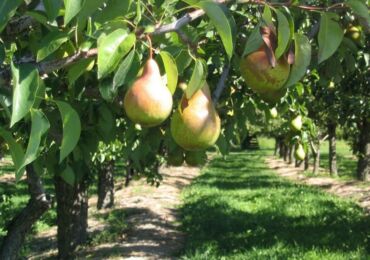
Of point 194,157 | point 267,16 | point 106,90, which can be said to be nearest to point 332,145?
point 194,157

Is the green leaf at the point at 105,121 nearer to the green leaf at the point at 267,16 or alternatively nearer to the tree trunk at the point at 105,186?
the green leaf at the point at 267,16

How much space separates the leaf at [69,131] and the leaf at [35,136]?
5cm

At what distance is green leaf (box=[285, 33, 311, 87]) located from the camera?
1.27 metres

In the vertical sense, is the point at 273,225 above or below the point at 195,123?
below

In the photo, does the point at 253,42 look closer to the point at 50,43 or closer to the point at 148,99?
the point at 148,99

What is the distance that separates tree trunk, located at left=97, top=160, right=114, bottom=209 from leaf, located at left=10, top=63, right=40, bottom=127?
10.6m

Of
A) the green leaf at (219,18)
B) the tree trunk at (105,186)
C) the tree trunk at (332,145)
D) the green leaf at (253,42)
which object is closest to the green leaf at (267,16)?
the green leaf at (253,42)

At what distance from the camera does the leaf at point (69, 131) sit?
1.17 meters

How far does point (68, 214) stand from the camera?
7164mm

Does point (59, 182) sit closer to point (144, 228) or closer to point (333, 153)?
point (144, 228)

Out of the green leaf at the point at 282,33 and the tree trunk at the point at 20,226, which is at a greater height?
the green leaf at the point at 282,33

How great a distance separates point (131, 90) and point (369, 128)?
49.2 ft

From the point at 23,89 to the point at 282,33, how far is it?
0.54 m

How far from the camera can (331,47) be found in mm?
1272
